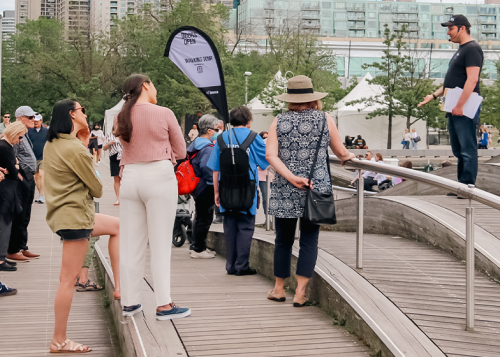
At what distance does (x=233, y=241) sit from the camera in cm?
655

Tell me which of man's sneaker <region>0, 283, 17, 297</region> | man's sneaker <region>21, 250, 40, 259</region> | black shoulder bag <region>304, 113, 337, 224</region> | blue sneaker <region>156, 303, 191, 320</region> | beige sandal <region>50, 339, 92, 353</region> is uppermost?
black shoulder bag <region>304, 113, 337, 224</region>

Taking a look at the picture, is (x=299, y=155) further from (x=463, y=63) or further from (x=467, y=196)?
(x=463, y=63)

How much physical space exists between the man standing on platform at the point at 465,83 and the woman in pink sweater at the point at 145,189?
125 inches

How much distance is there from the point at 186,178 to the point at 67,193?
3.23 m

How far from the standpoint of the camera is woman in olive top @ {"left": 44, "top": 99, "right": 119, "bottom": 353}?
170 inches

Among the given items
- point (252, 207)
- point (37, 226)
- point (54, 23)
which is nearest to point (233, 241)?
point (252, 207)

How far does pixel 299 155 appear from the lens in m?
4.74

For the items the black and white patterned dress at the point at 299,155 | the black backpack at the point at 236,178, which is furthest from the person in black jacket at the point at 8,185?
the black and white patterned dress at the point at 299,155

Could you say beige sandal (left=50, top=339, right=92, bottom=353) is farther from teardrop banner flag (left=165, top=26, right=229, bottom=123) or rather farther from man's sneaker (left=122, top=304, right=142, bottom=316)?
teardrop banner flag (left=165, top=26, right=229, bottom=123)

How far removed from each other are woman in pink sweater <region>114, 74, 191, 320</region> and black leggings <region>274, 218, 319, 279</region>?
3.09 feet

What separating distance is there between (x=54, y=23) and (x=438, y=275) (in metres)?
78.8

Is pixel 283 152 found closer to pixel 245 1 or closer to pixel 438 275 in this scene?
pixel 438 275

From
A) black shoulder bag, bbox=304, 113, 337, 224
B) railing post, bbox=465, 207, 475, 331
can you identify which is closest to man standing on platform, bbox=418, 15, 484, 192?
black shoulder bag, bbox=304, 113, 337, 224

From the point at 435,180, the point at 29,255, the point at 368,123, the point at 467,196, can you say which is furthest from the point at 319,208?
the point at 368,123
